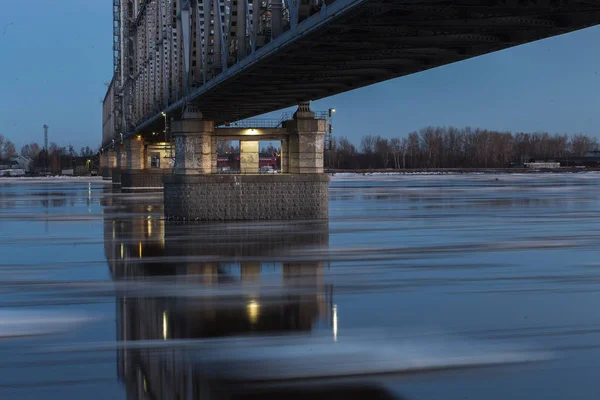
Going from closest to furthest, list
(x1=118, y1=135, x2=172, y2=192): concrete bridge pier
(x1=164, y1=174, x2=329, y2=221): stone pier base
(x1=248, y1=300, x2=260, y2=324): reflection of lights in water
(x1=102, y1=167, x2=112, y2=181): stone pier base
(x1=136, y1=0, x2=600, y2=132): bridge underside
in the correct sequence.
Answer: (x1=248, y1=300, x2=260, y2=324): reflection of lights in water
(x1=136, y1=0, x2=600, y2=132): bridge underside
(x1=164, y1=174, x2=329, y2=221): stone pier base
(x1=118, y1=135, x2=172, y2=192): concrete bridge pier
(x1=102, y1=167, x2=112, y2=181): stone pier base

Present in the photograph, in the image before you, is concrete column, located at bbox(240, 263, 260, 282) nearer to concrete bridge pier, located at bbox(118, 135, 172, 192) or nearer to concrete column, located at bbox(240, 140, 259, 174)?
concrete column, located at bbox(240, 140, 259, 174)

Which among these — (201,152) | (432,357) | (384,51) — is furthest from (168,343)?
(201,152)

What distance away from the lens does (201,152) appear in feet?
139

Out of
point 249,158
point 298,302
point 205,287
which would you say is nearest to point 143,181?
point 249,158

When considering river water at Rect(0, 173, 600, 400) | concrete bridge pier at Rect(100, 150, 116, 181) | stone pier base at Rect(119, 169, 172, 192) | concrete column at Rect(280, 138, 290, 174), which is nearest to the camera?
river water at Rect(0, 173, 600, 400)

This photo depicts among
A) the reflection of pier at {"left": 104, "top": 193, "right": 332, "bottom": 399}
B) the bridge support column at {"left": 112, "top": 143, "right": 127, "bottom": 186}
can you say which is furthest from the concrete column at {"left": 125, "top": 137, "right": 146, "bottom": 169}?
the reflection of pier at {"left": 104, "top": 193, "right": 332, "bottom": 399}

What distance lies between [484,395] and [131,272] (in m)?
14.1

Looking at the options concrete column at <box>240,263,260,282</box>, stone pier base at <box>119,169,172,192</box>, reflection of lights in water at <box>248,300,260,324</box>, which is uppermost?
stone pier base at <box>119,169,172,192</box>

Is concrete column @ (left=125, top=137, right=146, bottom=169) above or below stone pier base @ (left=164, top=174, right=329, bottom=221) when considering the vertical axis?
above

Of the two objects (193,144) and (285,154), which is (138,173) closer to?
(193,144)

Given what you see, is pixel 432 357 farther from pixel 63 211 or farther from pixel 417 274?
pixel 63 211

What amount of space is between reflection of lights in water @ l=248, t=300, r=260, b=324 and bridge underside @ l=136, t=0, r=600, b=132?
6315 mm

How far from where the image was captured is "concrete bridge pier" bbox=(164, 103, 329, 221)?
41156mm

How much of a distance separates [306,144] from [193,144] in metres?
5.16
